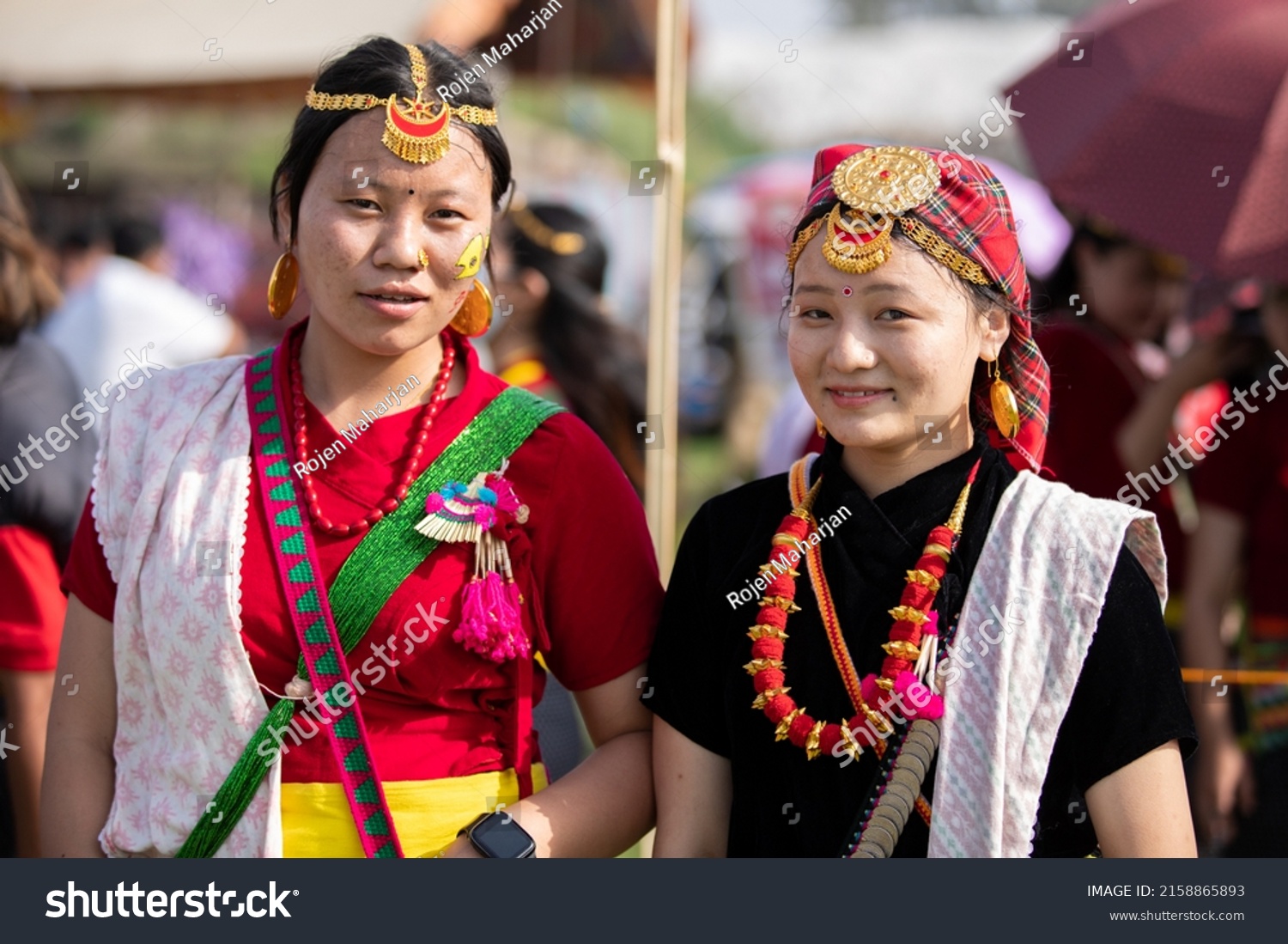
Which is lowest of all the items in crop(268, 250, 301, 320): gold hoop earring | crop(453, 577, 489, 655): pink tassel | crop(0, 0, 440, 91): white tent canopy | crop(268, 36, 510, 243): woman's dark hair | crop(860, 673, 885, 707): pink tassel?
crop(860, 673, 885, 707): pink tassel

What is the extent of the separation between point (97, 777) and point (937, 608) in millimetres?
1340

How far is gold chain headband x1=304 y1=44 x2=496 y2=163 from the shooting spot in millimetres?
2150

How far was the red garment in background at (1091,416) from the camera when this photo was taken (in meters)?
4.21

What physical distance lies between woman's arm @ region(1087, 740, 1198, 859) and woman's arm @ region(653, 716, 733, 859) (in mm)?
557

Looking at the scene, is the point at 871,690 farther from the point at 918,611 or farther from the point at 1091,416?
the point at 1091,416

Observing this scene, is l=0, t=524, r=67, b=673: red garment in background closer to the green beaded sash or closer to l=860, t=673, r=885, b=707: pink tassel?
the green beaded sash

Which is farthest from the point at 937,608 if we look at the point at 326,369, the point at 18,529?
the point at 18,529

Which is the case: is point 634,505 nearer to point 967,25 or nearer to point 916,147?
point 916,147

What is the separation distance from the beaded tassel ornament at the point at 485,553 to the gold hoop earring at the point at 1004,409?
0.73 meters

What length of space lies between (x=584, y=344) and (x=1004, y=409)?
290cm

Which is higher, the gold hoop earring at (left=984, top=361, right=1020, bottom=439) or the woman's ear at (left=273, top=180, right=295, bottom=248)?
the woman's ear at (left=273, top=180, right=295, bottom=248)

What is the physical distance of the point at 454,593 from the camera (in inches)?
85.6

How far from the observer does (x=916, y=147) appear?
2.11m


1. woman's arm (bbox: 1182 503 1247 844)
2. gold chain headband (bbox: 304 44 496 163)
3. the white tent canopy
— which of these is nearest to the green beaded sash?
gold chain headband (bbox: 304 44 496 163)
